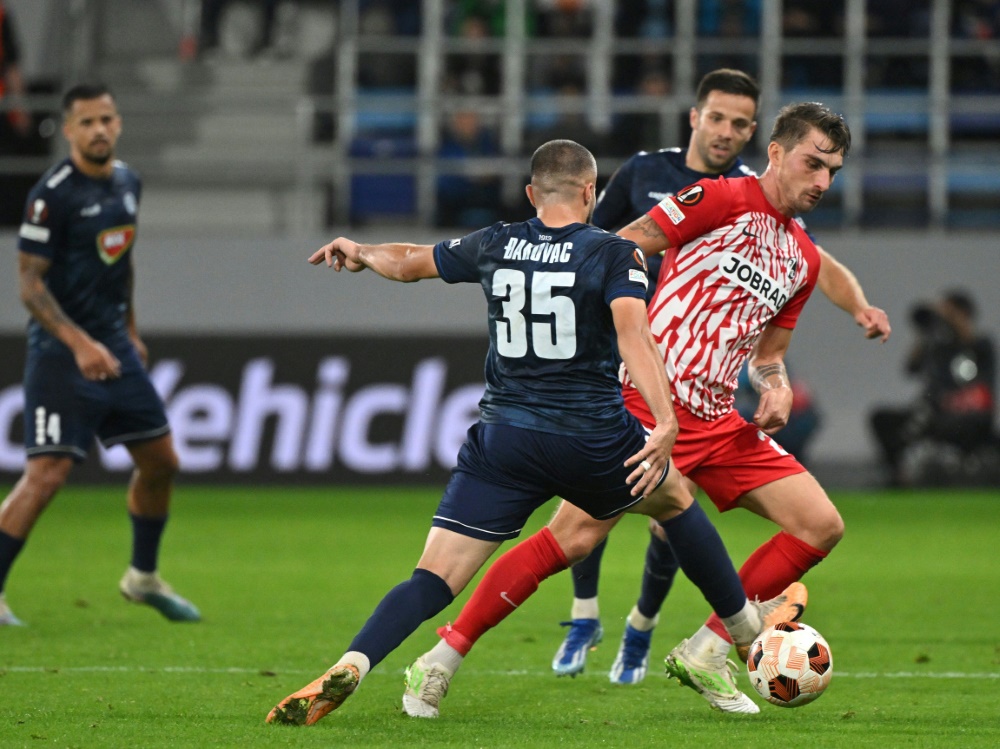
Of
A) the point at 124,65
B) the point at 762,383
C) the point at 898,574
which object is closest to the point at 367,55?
the point at 124,65

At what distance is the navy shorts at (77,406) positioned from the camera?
26.4ft

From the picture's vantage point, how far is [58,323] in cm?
798

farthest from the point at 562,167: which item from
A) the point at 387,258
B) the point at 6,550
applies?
the point at 6,550

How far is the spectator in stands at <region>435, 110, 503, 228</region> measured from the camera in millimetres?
16562

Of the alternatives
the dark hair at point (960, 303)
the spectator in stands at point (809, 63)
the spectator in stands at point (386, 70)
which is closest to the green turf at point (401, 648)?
the dark hair at point (960, 303)

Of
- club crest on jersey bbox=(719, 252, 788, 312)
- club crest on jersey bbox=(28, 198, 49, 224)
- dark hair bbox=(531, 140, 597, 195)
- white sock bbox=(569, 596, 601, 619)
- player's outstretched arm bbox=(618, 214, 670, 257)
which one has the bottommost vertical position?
white sock bbox=(569, 596, 601, 619)

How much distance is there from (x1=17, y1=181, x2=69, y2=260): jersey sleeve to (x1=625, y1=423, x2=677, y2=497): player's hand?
13.1ft

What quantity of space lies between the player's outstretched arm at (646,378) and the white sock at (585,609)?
1.77m

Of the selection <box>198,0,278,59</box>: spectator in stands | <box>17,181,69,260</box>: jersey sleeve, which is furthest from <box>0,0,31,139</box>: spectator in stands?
<box>17,181,69,260</box>: jersey sleeve

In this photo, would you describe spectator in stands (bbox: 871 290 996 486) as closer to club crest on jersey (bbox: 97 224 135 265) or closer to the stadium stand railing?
the stadium stand railing

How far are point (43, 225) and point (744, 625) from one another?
4265 millimetres

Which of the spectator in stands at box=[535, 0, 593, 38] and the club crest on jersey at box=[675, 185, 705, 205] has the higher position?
the spectator in stands at box=[535, 0, 593, 38]

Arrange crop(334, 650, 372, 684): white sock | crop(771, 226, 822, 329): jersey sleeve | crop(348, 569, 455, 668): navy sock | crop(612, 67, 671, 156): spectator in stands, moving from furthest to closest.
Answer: crop(612, 67, 671, 156): spectator in stands, crop(771, 226, 822, 329): jersey sleeve, crop(348, 569, 455, 668): navy sock, crop(334, 650, 372, 684): white sock

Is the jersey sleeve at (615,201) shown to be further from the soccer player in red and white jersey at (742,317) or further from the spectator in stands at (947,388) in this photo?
the spectator in stands at (947,388)
